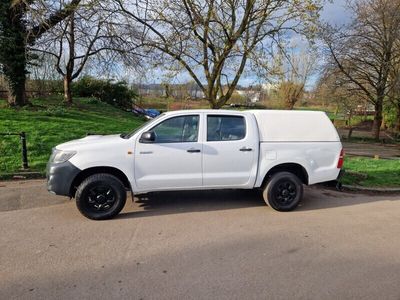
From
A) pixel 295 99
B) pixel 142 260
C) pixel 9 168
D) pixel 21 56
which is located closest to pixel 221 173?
pixel 142 260

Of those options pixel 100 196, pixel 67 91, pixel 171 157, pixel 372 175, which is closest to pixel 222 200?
pixel 171 157

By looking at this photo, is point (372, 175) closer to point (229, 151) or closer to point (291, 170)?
point (291, 170)

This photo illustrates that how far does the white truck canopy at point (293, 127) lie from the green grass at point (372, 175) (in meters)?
2.43

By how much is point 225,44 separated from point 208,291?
7.34 m

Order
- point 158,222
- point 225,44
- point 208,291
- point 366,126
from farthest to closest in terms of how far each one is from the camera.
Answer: point 366,126, point 225,44, point 158,222, point 208,291

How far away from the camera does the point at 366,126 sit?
42.9m

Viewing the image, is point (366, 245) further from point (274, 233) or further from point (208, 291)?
point (208, 291)

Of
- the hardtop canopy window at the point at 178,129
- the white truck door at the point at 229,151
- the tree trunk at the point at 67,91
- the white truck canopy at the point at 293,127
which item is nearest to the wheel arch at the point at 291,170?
the white truck door at the point at 229,151

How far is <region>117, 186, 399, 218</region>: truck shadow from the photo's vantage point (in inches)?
252

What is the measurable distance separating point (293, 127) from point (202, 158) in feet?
5.95

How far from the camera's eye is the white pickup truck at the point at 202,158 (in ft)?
18.9

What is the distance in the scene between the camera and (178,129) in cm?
620

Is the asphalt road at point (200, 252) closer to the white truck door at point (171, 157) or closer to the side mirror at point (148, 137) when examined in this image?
the white truck door at point (171, 157)

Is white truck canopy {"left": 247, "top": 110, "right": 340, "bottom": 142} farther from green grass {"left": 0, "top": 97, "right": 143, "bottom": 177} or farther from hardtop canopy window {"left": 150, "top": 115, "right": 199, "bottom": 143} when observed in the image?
green grass {"left": 0, "top": 97, "right": 143, "bottom": 177}
